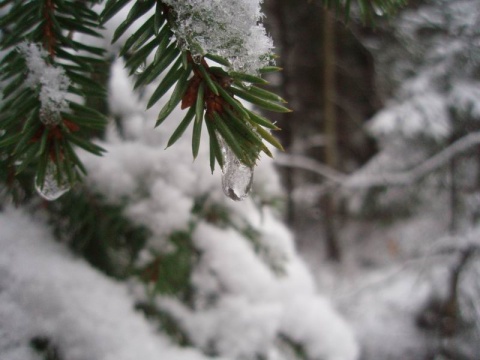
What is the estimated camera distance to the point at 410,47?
3320mm

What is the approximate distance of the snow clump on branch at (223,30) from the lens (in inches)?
Answer: 11.1

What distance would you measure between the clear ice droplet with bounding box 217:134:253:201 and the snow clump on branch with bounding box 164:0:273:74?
0.08 meters

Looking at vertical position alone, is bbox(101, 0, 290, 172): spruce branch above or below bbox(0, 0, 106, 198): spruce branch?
above

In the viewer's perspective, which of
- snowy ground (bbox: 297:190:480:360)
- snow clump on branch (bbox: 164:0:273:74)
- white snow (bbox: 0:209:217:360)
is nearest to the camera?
snow clump on branch (bbox: 164:0:273:74)

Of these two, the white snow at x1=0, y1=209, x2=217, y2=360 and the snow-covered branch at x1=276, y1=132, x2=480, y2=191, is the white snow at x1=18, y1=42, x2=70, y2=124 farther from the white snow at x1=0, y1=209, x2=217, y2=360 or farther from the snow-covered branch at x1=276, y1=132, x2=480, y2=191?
the snow-covered branch at x1=276, y1=132, x2=480, y2=191

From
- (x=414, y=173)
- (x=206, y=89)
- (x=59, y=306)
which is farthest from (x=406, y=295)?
(x=206, y=89)

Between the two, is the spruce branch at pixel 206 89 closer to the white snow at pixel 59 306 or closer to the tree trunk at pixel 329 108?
the white snow at pixel 59 306

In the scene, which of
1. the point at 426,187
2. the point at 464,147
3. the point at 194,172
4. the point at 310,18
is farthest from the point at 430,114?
the point at 310,18

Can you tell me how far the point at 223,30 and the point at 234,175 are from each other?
0.14 metres

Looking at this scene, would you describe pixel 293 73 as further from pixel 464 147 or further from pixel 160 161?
pixel 160 161

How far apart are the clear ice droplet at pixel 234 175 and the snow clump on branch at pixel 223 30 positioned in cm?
8

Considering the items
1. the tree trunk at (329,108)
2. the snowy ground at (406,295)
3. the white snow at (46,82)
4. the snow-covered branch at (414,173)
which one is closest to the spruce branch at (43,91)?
the white snow at (46,82)

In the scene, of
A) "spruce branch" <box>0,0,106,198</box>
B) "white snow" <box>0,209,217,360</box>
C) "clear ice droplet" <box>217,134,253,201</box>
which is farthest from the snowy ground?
"spruce branch" <box>0,0,106,198</box>

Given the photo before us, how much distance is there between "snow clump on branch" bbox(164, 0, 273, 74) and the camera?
281 millimetres
